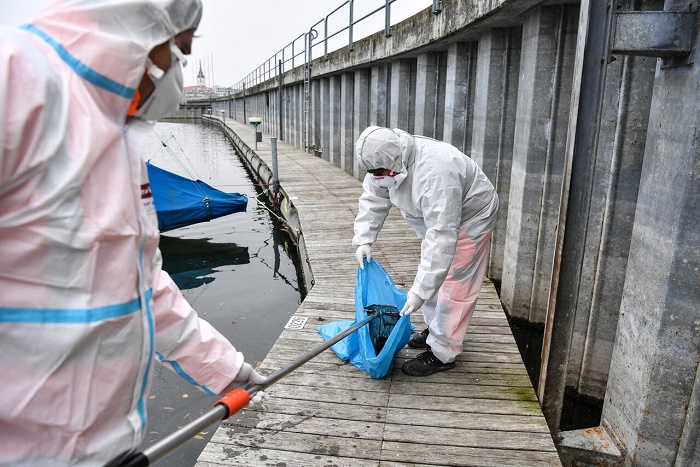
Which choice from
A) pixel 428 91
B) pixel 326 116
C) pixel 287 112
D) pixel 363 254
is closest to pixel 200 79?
pixel 287 112

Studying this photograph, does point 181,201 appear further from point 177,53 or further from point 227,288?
point 177,53

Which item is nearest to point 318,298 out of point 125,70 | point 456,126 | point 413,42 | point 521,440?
point 521,440

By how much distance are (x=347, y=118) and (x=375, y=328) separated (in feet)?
37.8

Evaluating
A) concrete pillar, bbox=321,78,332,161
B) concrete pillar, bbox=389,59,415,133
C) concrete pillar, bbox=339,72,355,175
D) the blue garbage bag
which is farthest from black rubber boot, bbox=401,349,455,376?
concrete pillar, bbox=321,78,332,161

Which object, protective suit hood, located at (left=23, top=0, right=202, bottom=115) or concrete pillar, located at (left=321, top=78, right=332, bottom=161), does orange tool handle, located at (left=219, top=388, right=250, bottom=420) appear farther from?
concrete pillar, located at (left=321, top=78, right=332, bottom=161)

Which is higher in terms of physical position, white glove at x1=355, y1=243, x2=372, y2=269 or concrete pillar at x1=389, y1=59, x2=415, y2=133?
concrete pillar at x1=389, y1=59, x2=415, y2=133

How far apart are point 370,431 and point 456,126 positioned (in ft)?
16.8

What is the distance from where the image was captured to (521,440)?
2.93 meters

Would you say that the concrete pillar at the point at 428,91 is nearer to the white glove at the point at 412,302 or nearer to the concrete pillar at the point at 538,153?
the concrete pillar at the point at 538,153

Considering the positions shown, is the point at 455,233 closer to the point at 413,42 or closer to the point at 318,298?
the point at 318,298

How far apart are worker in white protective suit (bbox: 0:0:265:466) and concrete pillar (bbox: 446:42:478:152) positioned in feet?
20.8

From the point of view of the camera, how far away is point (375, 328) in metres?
3.87

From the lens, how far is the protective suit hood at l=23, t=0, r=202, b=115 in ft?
3.38

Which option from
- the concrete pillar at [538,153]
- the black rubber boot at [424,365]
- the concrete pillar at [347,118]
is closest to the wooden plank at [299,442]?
the black rubber boot at [424,365]
